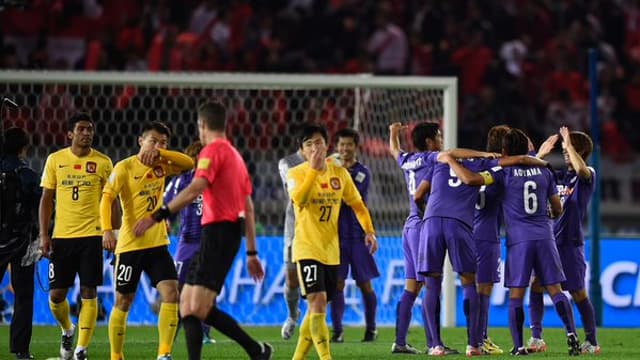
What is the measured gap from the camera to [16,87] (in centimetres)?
1734

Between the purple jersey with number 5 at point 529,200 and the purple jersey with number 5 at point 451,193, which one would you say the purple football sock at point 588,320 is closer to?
the purple jersey with number 5 at point 529,200

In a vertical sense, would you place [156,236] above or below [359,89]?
below

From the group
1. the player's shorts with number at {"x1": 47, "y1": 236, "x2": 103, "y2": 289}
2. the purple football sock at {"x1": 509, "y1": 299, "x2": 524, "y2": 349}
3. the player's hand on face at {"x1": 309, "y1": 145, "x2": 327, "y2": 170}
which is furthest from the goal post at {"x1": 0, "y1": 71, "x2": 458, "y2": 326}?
the player's hand on face at {"x1": 309, "y1": 145, "x2": 327, "y2": 170}

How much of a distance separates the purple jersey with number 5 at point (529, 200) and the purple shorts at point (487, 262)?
296mm

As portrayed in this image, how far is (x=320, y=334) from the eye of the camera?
10391 millimetres

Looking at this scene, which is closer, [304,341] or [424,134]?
[304,341]

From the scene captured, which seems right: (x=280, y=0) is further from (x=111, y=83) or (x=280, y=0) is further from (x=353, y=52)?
(x=111, y=83)

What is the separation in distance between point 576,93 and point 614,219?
2.93 meters

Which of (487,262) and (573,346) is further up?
(487,262)

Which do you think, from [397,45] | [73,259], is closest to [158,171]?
[73,259]

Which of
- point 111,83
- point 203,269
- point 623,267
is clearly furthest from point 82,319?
point 623,267

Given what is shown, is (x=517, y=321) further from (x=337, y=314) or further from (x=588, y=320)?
(x=337, y=314)

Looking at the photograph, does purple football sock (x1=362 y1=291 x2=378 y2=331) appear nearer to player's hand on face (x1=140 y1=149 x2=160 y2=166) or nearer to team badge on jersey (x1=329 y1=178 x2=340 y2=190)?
team badge on jersey (x1=329 y1=178 x2=340 y2=190)

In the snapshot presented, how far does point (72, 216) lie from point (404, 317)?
10.9 feet
